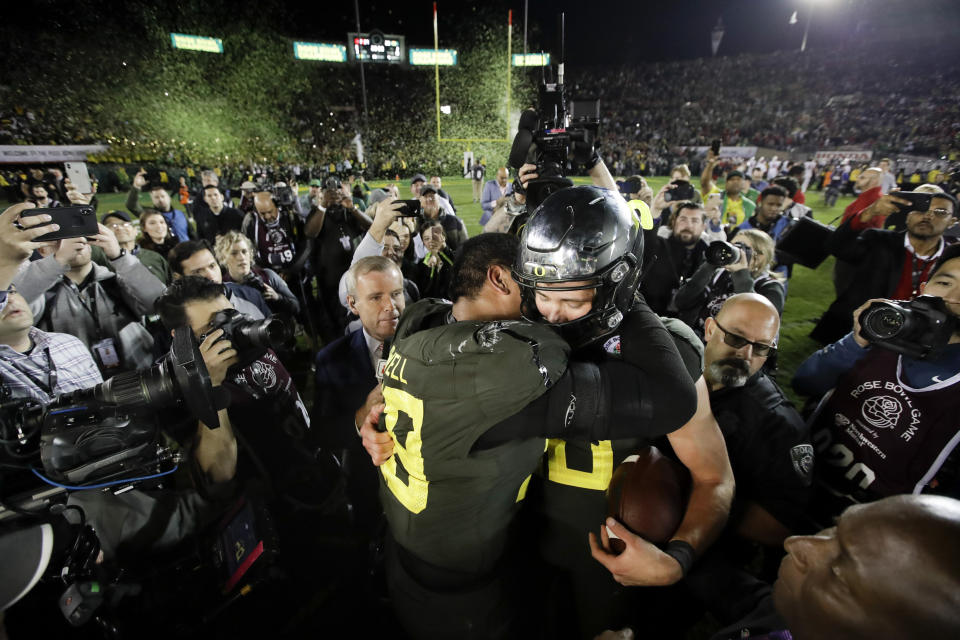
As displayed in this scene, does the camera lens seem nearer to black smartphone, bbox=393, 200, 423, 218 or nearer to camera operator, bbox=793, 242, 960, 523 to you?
camera operator, bbox=793, 242, 960, 523

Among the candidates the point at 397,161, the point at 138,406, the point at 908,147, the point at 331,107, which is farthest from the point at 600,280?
the point at 331,107

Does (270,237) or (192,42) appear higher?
(192,42)

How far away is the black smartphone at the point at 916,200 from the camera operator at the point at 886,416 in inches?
85.3

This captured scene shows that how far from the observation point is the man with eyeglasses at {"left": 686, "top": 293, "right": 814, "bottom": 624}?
1.85m

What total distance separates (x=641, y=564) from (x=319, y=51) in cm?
3581

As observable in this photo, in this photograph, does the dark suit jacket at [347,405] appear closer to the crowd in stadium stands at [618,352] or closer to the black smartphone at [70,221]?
the crowd in stadium stands at [618,352]

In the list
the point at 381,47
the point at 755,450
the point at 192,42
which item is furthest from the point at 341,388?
the point at 192,42

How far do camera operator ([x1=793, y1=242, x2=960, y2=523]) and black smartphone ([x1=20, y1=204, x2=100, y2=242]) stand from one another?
3.88 meters

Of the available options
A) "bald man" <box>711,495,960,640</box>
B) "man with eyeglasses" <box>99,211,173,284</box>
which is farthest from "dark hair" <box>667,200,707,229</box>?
"man with eyeglasses" <box>99,211,173,284</box>

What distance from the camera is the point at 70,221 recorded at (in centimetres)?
233

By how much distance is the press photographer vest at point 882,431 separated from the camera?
73.5 inches

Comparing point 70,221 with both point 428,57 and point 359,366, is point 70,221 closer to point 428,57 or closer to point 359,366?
point 359,366

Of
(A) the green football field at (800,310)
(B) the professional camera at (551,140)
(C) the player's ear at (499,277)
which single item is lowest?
(A) the green football field at (800,310)

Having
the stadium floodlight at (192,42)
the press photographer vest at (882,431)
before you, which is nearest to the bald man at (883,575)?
the press photographer vest at (882,431)
